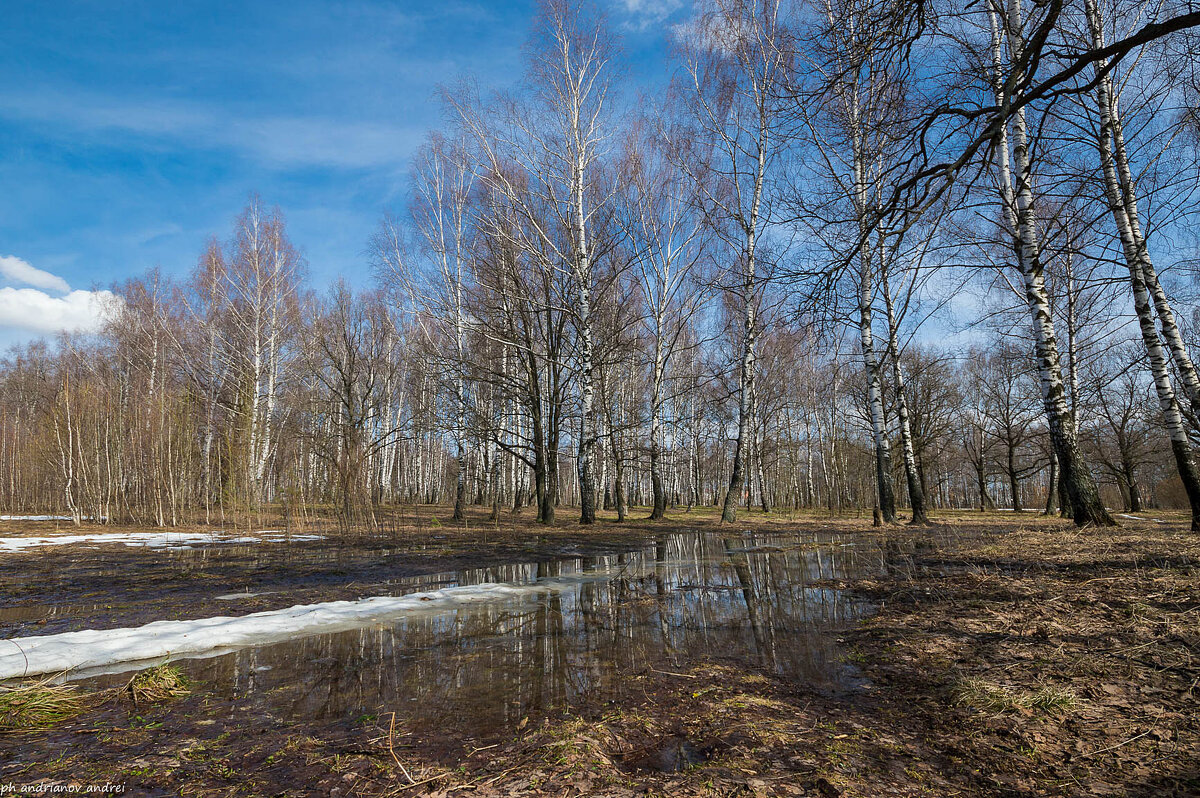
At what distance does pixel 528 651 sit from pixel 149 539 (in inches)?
430

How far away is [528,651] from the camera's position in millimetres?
3643

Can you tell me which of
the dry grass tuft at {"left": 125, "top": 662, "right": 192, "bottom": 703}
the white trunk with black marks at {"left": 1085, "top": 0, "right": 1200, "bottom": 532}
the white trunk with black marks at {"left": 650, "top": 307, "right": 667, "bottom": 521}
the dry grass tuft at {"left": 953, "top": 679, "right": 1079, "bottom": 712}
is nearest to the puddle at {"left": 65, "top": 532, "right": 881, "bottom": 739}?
the dry grass tuft at {"left": 125, "top": 662, "right": 192, "bottom": 703}

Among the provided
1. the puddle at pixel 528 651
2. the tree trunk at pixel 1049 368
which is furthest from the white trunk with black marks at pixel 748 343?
the puddle at pixel 528 651

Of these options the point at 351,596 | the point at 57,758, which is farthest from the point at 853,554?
the point at 57,758

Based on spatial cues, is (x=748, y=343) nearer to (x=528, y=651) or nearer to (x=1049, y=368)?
(x=1049, y=368)

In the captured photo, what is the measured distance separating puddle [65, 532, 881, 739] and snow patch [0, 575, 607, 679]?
20 cm

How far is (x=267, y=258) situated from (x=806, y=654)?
83.7 ft

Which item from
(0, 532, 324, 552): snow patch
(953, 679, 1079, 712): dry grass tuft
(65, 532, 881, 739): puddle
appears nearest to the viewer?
(953, 679, 1079, 712): dry grass tuft

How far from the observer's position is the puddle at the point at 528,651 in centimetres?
277

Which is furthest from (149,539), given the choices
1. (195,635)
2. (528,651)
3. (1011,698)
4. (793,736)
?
(1011,698)

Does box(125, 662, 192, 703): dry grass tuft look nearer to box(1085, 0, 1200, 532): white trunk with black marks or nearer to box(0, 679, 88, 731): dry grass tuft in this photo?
box(0, 679, 88, 731): dry grass tuft

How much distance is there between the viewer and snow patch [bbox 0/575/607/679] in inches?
131

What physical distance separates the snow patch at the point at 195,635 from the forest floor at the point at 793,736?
2.73 ft

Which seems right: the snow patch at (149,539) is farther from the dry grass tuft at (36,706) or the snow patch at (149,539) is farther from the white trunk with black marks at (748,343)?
the white trunk with black marks at (748,343)
